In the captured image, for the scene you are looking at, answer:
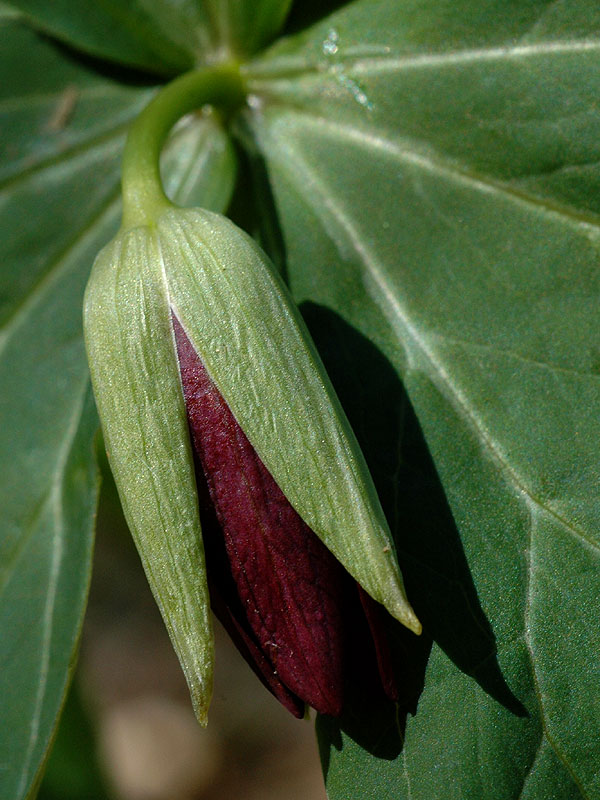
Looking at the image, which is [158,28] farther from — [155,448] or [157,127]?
[155,448]

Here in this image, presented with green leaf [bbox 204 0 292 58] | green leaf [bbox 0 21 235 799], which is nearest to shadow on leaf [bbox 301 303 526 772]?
green leaf [bbox 0 21 235 799]

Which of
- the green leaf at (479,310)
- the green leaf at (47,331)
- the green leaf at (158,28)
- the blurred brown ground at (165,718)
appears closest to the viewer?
the green leaf at (479,310)

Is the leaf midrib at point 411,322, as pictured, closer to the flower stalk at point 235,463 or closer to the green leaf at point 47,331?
the green leaf at point 47,331

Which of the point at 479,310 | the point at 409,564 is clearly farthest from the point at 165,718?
the point at 479,310

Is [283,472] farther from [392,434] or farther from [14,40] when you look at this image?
[14,40]

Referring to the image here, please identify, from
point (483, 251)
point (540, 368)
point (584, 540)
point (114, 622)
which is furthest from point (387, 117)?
point (114, 622)

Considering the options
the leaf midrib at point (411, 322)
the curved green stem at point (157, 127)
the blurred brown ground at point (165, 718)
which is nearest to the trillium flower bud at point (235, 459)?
the curved green stem at point (157, 127)

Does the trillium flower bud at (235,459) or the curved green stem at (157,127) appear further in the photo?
the curved green stem at (157,127)
